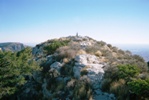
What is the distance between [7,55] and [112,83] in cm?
1172

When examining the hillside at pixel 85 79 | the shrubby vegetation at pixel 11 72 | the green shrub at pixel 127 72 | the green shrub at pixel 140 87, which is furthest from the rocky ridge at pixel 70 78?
the green shrub at pixel 140 87

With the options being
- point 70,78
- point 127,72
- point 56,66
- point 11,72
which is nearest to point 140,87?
point 127,72

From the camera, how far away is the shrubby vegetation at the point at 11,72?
1962cm

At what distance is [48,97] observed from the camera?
1805cm

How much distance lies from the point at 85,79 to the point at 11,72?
8.29 meters

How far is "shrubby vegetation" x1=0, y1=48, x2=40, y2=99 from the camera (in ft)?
64.4

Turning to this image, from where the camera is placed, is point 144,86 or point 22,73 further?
point 22,73

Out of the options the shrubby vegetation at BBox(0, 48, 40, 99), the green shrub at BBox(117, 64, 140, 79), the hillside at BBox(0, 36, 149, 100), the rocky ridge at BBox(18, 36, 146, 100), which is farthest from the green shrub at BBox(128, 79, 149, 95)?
the shrubby vegetation at BBox(0, 48, 40, 99)

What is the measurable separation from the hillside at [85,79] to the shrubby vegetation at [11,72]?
108 centimetres

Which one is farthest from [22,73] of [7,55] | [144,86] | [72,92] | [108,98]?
[144,86]

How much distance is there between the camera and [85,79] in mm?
17391

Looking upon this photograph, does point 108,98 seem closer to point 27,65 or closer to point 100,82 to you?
point 100,82

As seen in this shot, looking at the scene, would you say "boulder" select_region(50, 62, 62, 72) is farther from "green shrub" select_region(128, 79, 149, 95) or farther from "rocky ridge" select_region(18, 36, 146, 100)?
"green shrub" select_region(128, 79, 149, 95)

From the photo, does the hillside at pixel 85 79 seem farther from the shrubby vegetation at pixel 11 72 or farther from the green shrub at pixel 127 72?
the shrubby vegetation at pixel 11 72
